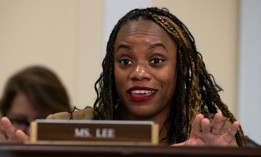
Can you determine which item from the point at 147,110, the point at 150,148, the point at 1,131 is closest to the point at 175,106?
the point at 147,110

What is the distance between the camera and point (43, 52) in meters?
2.61

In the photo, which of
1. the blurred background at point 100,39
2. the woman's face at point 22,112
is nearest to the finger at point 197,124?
the woman's face at point 22,112

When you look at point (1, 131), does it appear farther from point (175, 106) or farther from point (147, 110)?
point (175, 106)

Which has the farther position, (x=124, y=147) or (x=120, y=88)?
(x=120, y=88)

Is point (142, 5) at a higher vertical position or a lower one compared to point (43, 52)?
higher

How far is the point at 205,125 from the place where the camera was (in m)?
1.13

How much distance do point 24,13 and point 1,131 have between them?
1.44m

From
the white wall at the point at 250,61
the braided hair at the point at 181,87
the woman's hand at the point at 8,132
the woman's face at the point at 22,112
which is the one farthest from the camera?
the white wall at the point at 250,61

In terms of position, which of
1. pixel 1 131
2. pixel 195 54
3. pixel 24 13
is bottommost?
pixel 1 131

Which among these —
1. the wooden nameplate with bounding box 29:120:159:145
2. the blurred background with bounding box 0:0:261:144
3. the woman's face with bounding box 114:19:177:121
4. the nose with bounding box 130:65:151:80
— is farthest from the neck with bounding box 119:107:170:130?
the blurred background with bounding box 0:0:261:144

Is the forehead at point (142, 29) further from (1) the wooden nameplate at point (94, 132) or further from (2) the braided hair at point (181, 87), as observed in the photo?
(1) the wooden nameplate at point (94, 132)

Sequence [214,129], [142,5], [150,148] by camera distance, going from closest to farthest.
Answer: [150,148], [214,129], [142,5]

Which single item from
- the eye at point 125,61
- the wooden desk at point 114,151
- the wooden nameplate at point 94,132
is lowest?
the wooden desk at point 114,151

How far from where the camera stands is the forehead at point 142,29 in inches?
61.6
